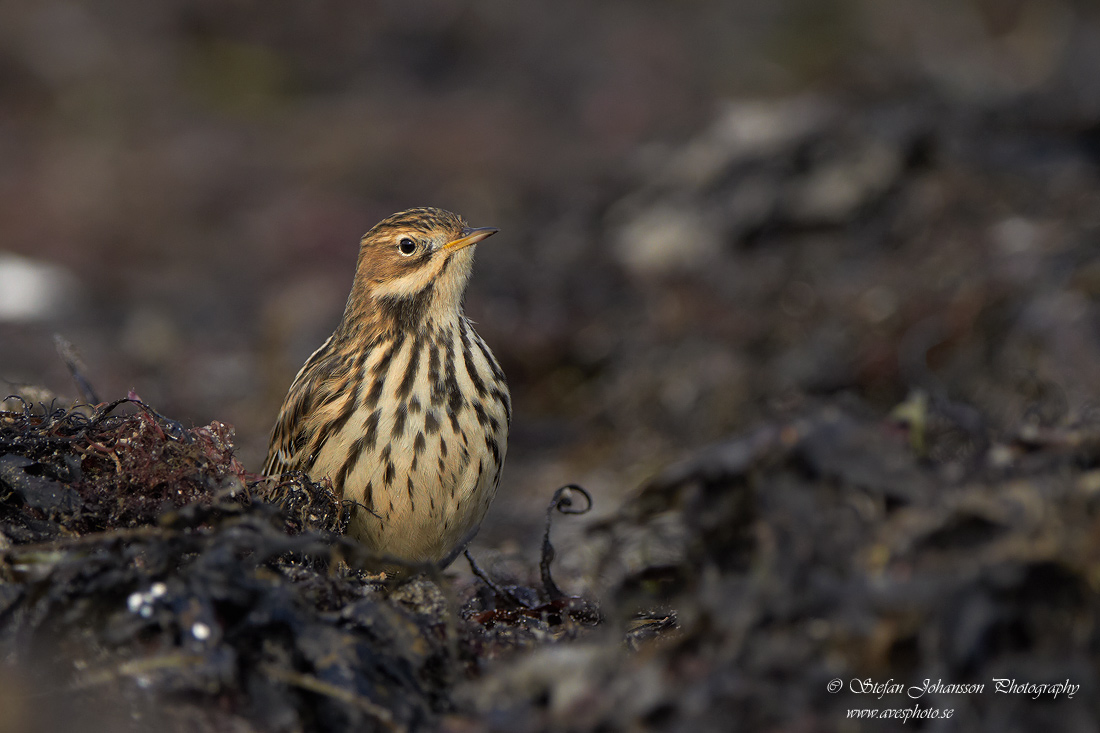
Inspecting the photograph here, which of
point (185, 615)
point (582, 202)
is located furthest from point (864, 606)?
point (582, 202)

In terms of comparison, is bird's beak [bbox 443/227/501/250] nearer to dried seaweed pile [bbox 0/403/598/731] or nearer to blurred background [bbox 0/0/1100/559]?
blurred background [bbox 0/0/1100/559]

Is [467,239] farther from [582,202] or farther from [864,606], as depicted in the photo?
[582,202]

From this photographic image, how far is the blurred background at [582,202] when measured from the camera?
23.7ft

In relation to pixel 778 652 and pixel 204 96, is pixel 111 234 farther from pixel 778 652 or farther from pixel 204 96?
pixel 778 652

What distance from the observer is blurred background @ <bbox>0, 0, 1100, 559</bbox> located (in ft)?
23.7

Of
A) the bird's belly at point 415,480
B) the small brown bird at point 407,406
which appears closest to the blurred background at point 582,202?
the small brown bird at point 407,406

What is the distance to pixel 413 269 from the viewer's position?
15.8ft

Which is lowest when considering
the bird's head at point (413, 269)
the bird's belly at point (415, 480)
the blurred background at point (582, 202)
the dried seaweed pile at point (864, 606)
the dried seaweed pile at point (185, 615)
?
the dried seaweed pile at point (864, 606)

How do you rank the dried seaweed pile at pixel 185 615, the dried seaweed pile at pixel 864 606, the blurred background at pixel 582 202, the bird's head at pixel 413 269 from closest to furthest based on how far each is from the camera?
the dried seaweed pile at pixel 864 606
the dried seaweed pile at pixel 185 615
the bird's head at pixel 413 269
the blurred background at pixel 582 202

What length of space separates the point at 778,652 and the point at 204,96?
573 inches

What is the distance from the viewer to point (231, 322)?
10.1m

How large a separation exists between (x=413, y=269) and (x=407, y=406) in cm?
76

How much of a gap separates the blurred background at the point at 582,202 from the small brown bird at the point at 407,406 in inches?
29.7

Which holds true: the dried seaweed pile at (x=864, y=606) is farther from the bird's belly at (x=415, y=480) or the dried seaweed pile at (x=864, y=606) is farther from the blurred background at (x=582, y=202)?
the bird's belly at (x=415, y=480)
